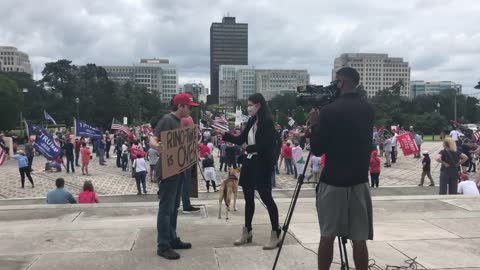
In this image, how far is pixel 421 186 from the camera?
16875 mm

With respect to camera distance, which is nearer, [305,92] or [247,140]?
[305,92]

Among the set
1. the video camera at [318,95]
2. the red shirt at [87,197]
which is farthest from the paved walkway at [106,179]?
the video camera at [318,95]

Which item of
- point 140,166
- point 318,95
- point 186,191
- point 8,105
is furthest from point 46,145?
point 8,105

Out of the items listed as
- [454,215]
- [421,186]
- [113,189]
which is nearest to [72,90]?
[113,189]

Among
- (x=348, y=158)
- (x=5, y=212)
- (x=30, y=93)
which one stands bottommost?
(x=5, y=212)

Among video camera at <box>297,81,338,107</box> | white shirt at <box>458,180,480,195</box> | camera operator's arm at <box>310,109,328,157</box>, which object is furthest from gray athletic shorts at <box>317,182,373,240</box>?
white shirt at <box>458,180,480,195</box>

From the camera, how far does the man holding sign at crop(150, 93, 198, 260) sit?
480 centimetres

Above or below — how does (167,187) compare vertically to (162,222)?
above

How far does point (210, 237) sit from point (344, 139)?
2866mm

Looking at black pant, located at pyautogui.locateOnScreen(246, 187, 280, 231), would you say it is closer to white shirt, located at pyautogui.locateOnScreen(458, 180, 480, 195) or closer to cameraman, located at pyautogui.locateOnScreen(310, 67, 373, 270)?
cameraman, located at pyautogui.locateOnScreen(310, 67, 373, 270)

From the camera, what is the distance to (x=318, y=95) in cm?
382

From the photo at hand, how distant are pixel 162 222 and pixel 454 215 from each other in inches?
192

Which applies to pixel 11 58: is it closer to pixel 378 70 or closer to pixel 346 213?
pixel 378 70

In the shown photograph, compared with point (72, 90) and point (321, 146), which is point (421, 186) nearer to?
point (321, 146)
